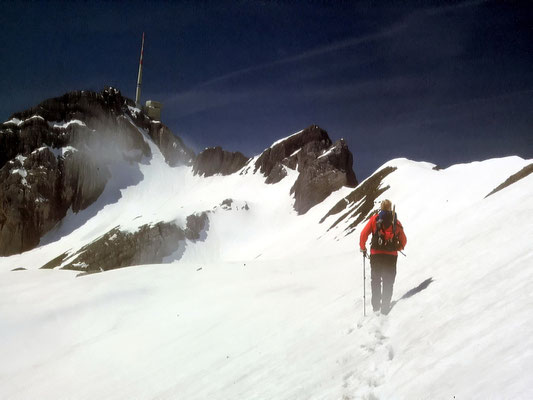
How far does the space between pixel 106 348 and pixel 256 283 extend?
6819mm

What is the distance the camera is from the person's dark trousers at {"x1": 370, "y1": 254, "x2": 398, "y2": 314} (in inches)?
336

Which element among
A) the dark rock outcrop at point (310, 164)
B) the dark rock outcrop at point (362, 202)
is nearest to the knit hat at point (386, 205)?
the dark rock outcrop at point (362, 202)

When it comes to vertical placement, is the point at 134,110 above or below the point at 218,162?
above

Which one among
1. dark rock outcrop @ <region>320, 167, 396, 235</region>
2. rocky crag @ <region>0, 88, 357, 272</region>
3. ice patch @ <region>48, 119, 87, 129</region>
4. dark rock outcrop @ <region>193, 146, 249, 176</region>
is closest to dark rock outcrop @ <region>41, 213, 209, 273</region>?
rocky crag @ <region>0, 88, 357, 272</region>

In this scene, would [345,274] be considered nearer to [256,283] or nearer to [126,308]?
[256,283]

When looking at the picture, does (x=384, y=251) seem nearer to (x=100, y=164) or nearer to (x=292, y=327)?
(x=292, y=327)

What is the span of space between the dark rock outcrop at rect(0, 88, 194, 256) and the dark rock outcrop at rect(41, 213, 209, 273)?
4773 centimetres

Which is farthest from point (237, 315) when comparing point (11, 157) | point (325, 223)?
point (11, 157)

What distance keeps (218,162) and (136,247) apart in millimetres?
60467

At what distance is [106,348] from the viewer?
1367cm

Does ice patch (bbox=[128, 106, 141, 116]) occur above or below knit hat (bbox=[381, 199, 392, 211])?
above

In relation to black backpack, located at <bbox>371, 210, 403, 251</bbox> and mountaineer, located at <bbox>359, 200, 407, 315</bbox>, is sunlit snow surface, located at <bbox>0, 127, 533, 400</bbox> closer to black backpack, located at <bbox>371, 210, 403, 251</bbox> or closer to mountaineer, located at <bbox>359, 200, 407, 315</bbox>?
mountaineer, located at <bbox>359, 200, 407, 315</bbox>

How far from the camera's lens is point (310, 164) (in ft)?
307

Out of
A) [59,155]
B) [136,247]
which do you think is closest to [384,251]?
[136,247]
